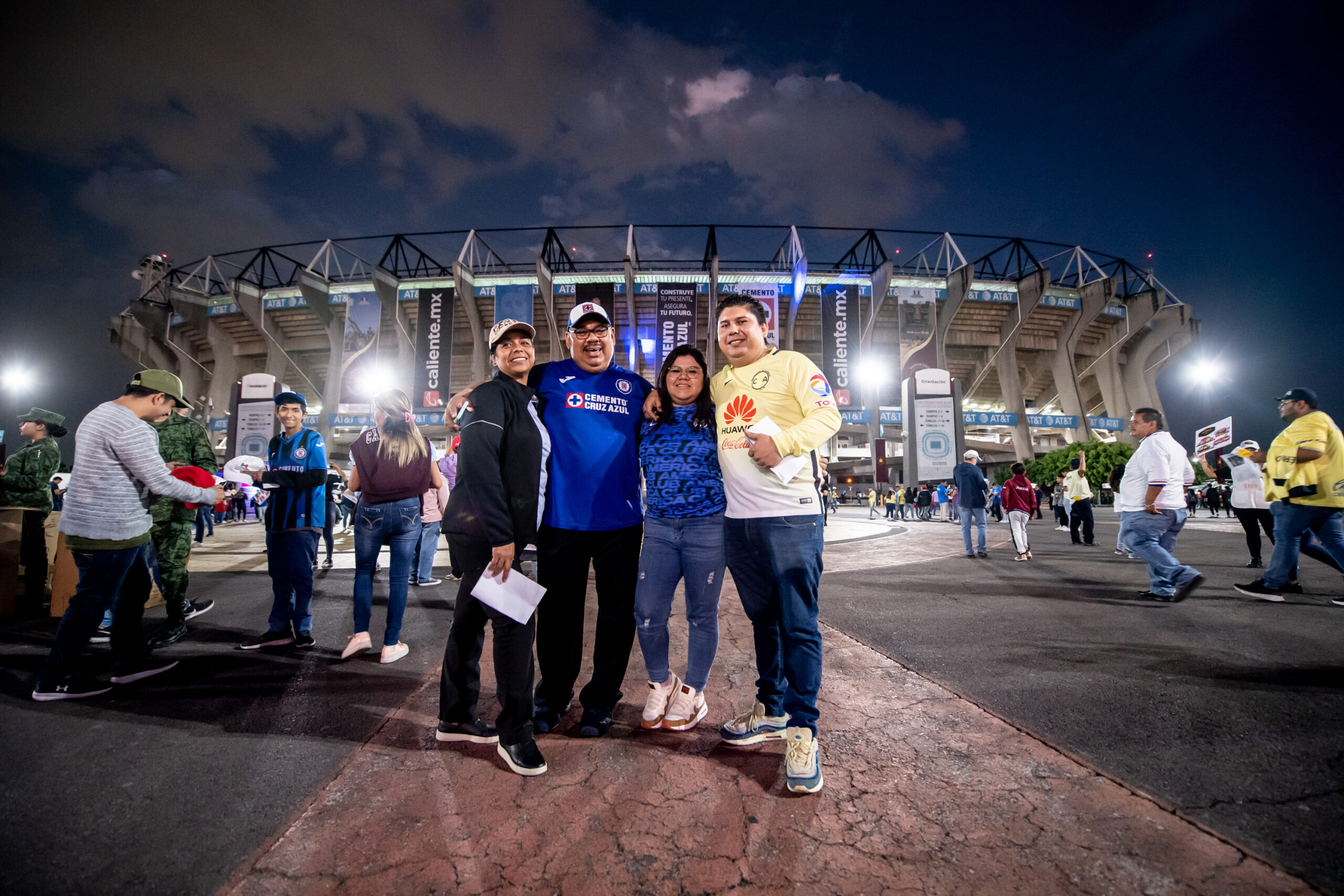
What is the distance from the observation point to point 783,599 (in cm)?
212

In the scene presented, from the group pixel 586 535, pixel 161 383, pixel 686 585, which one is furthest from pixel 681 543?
pixel 161 383

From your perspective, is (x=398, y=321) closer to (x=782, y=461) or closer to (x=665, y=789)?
(x=782, y=461)

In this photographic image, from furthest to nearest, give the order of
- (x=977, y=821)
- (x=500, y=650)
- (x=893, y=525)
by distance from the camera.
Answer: (x=893, y=525) → (x=500, y=650) → (x=977, y=821)

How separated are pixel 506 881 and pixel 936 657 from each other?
9.63 ft

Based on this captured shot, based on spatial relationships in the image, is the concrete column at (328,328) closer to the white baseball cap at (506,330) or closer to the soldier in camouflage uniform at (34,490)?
the soldier in camouflage uniform at (34,490)

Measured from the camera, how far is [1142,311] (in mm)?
34781

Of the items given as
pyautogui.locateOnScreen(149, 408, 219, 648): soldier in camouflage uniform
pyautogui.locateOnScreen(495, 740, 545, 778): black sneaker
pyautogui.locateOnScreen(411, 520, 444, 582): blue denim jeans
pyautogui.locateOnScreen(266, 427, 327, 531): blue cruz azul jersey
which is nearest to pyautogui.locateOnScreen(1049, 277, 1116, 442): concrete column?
pyautogui.locateOnScreen(411, 520, 444, 582): blue denim jeans

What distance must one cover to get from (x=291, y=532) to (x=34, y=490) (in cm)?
350

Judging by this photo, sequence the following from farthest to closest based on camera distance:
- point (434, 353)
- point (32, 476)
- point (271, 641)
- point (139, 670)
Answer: point (434, 353) < point (32, 476) < point (271, 641) < point (139, 670)

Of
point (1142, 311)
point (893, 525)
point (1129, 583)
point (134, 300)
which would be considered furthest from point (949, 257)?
point (134, 300)

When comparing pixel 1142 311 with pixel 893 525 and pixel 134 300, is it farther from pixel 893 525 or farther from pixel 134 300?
pixel 134 300

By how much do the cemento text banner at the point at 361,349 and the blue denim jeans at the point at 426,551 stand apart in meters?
25.1

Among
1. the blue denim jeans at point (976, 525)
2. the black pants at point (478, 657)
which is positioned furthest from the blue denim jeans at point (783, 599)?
the blue denim jeans at point (976, 525)

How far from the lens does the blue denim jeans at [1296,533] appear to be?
4457mm
